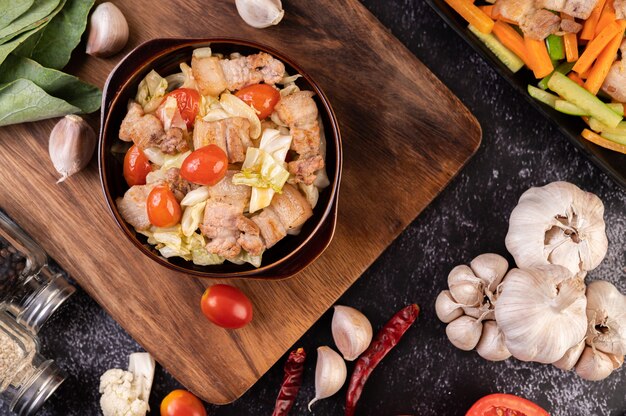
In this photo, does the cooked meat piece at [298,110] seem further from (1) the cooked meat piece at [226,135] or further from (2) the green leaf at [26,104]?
(2) the green leaf at [26,104]

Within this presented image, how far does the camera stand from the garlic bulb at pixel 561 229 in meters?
2.65

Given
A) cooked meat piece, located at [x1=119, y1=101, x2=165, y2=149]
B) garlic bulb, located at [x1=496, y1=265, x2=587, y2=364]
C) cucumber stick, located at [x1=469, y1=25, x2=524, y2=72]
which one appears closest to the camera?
cooked meat piece, located at [x1=119, y1=101, x2=165, y2=149]

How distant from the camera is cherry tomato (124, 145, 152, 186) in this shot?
Answer: 89.3 inches

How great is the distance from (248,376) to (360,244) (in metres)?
0.73

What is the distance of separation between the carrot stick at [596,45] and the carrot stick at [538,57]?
0.13 meters

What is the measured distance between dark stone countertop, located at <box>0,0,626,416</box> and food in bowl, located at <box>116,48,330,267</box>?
2.43 feet

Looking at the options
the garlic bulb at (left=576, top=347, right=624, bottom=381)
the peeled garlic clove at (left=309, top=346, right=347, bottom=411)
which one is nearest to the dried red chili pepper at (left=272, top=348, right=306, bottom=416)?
the peeled garlic clove at (left=309, top=346, right=347, bottom=411)

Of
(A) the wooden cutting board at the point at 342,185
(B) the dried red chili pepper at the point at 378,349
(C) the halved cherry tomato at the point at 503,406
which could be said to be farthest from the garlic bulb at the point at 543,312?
(A) the wooden cutting board at the point at 342,185

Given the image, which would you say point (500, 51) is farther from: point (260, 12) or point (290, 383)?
point (290, 383)

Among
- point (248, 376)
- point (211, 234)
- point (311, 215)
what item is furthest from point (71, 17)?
point (248, 376)

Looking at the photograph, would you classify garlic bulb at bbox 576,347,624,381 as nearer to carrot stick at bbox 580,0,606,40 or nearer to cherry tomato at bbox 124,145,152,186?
carrot stick at bbox 580,0,606,40

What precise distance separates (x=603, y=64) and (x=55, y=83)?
219cm

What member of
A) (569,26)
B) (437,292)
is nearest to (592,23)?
(569,26)

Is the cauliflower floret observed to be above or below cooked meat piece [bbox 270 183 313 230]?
below
